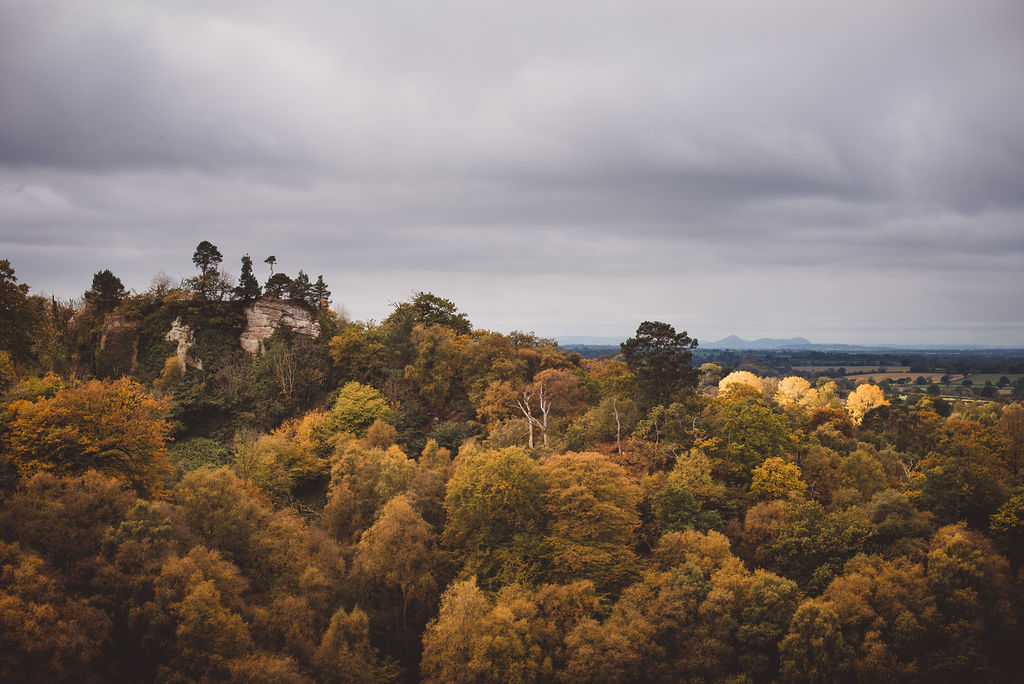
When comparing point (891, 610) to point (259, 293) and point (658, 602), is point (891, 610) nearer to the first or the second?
point (658, 602)

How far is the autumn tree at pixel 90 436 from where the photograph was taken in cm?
2230

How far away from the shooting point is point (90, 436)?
23.8 m

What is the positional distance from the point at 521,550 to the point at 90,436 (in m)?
22.3

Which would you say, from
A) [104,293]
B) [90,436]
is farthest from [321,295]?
[90,436]

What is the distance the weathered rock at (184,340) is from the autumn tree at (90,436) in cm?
3500

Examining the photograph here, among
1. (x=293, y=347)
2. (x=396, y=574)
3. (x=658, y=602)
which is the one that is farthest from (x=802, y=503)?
(x=293, y=347)

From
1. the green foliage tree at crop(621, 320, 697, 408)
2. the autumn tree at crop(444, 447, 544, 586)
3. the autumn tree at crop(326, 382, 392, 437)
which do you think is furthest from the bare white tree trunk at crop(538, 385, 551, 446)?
the autumn tree at crop(326, 382, 392, 437)

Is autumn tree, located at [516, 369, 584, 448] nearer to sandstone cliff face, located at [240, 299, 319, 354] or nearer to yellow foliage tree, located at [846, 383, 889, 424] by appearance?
sandstone cliff face, located at [240, 299, 319, 354]

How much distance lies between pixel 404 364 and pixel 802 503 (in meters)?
39.8

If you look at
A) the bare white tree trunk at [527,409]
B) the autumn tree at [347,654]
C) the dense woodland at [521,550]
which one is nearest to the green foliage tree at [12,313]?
the dense woodland at [521,550]

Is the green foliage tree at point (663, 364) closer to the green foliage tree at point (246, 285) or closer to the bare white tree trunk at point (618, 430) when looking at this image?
the bare white tree trunk at point (618, 430)

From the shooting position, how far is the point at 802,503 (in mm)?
28516

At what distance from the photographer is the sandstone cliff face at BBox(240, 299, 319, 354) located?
200ft

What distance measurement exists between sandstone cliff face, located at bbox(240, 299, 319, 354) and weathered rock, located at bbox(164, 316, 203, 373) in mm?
5317
